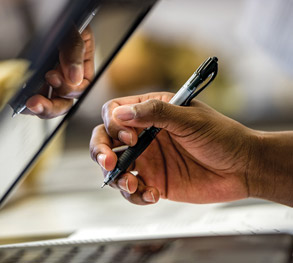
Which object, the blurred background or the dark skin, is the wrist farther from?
the blurred background

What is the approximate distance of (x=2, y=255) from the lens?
0.51 metres

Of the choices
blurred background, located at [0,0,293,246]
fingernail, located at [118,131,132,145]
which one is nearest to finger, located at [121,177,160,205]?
fingernail, located at [118,131,132,145]

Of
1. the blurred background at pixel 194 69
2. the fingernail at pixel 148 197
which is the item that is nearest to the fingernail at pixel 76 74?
the fingernail at pixel 148 197

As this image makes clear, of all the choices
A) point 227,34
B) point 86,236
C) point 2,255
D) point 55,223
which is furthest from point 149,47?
point 2,255

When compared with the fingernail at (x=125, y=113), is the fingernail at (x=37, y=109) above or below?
below

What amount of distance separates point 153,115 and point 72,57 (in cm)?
12

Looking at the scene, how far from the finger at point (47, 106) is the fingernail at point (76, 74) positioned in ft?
0.08

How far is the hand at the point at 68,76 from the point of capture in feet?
1.40

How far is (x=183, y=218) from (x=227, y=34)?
1360 mm

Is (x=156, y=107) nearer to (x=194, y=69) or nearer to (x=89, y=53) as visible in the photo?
(x=89, y=53)

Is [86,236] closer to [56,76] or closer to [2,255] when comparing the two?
[2,255]

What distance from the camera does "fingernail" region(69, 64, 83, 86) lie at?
0.44m

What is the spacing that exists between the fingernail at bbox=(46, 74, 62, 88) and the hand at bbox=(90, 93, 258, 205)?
0.10m

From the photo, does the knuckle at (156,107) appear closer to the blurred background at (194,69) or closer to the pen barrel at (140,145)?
the pen barrel at (140,145)
